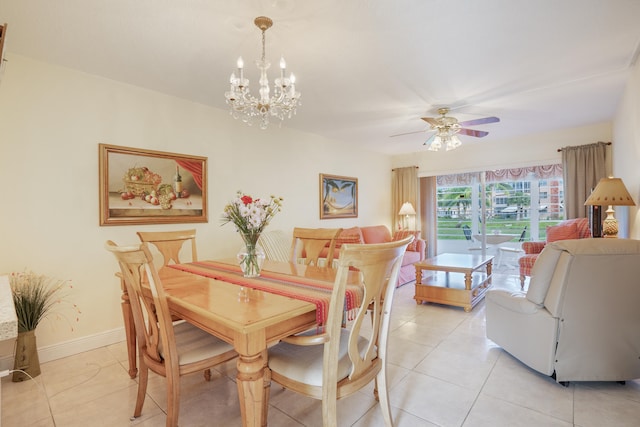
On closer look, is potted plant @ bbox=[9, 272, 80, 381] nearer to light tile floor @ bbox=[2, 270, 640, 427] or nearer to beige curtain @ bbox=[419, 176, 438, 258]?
light tile floor @ bbox=[2, 270, 640, 427]

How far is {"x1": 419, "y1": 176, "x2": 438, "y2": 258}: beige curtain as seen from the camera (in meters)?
6.50

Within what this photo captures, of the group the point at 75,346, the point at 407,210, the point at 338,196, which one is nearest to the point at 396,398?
the point at 75,346

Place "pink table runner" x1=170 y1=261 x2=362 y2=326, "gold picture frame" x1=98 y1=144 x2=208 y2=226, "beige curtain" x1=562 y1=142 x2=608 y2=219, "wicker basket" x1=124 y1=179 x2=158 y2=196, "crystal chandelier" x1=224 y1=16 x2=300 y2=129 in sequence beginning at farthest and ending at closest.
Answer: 1. "beige curtain" x1=562 y1=142 x2=608 y2=219
2. "wicker basket" x1=124 y1=179 x2=158 y2=196
3. "gold picture frame" x1=98 y1=144 x2=208 y2=226
4. "crystal chandelier" x1=224 y1=16 x2=300 y2=129
5. "pink table runner" x1=170 y1=261 x2=362 y2=326

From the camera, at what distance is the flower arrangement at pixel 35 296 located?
2283 millimetres

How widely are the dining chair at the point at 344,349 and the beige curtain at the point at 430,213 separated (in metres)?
5.24

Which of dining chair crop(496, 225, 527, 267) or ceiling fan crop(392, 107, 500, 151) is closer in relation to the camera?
ceiling fan crop(392, 107, 500, 151)

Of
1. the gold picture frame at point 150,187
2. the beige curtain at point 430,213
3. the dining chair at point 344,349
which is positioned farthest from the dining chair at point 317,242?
the beige curtain at point 430,213

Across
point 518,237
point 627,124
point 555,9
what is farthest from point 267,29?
point 518,237

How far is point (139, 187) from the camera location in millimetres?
3043

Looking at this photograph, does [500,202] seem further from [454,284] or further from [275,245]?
[275,245]

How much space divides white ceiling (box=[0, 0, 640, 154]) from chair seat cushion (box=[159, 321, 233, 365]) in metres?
2.00

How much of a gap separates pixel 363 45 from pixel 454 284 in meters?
3.09

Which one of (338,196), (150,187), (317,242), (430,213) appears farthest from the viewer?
(430,213)

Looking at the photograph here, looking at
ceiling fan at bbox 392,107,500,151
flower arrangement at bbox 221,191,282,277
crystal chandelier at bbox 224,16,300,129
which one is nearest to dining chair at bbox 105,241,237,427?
flower arrangement at bbox 221,191,282,277
